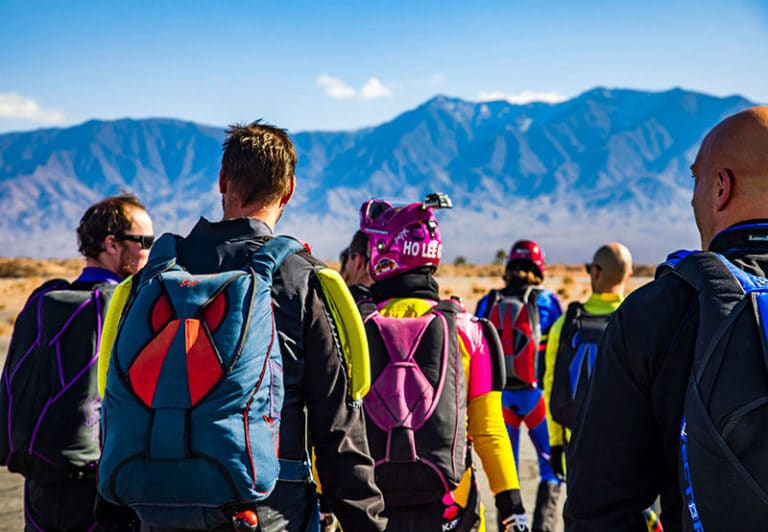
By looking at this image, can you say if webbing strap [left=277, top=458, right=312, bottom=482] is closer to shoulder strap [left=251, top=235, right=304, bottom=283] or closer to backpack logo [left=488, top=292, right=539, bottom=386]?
shoulder strap [left=251, top=235, right=304, bottom=283]

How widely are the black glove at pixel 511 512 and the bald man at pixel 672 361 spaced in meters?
1.23

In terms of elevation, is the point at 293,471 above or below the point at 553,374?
above

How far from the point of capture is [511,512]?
312cm

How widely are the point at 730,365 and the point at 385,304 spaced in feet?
5.98

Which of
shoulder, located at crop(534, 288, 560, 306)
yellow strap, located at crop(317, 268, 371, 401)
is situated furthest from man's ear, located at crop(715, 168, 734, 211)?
shoulder, located at crop(534, 288, 560, 306)

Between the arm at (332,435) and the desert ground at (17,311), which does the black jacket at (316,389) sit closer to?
the arm at (332,435)

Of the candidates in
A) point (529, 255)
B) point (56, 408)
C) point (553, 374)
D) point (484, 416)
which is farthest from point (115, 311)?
point (529, 255)

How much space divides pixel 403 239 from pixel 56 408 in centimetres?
166

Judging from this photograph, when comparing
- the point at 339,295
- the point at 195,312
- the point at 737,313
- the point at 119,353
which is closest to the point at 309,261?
the point at 339,295

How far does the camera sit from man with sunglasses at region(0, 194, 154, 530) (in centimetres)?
335

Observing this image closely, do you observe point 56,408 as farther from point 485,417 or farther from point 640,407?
point 640,407

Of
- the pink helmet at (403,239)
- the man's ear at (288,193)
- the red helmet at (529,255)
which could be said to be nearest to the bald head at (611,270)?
the red helmet at (529,255)

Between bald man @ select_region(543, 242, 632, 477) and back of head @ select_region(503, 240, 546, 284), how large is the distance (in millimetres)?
904

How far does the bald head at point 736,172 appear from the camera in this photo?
1.89m
